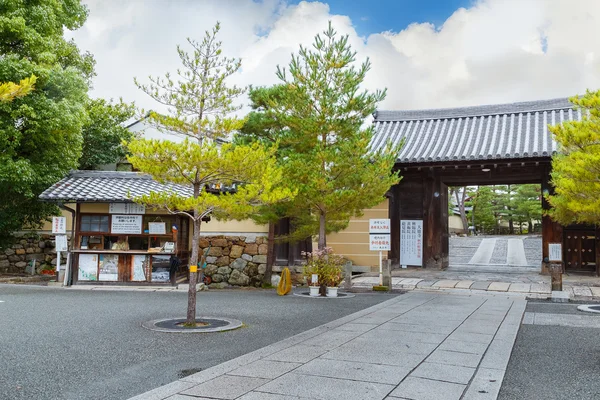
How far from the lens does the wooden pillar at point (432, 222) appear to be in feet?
55.9

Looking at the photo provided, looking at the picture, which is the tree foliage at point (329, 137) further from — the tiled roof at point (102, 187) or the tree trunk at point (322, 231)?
the tiled roof at point (102, 187)

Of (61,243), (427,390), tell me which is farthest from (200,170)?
(61,243)

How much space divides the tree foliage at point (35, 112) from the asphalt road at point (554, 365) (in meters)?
14.1

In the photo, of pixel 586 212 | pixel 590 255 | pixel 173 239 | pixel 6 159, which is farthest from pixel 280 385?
pixel 590 255

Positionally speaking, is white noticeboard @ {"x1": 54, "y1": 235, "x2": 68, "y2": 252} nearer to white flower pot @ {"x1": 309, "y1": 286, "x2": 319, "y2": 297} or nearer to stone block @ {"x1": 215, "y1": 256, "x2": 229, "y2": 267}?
stone block @ {"x1": 215, "y1": 256, "x2": 229, "y2": 267}

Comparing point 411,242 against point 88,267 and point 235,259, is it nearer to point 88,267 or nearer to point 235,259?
point 235,259

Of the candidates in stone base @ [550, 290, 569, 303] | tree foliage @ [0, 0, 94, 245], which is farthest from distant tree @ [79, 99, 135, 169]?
stone base @ [550, 290, 569, 303]

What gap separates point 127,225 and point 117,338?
797 cm

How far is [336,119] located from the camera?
38.8ft

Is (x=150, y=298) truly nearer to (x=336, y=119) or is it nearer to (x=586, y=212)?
(x=336, y=119)

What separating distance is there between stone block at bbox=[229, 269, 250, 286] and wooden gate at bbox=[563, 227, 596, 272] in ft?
34.3

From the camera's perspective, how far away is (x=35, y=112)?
14672mm

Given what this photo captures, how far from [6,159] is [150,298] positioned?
6.82 metres

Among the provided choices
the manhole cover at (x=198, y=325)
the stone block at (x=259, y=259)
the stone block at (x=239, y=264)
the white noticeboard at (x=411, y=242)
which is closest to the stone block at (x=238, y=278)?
the stone block at (x=239, y=264)
